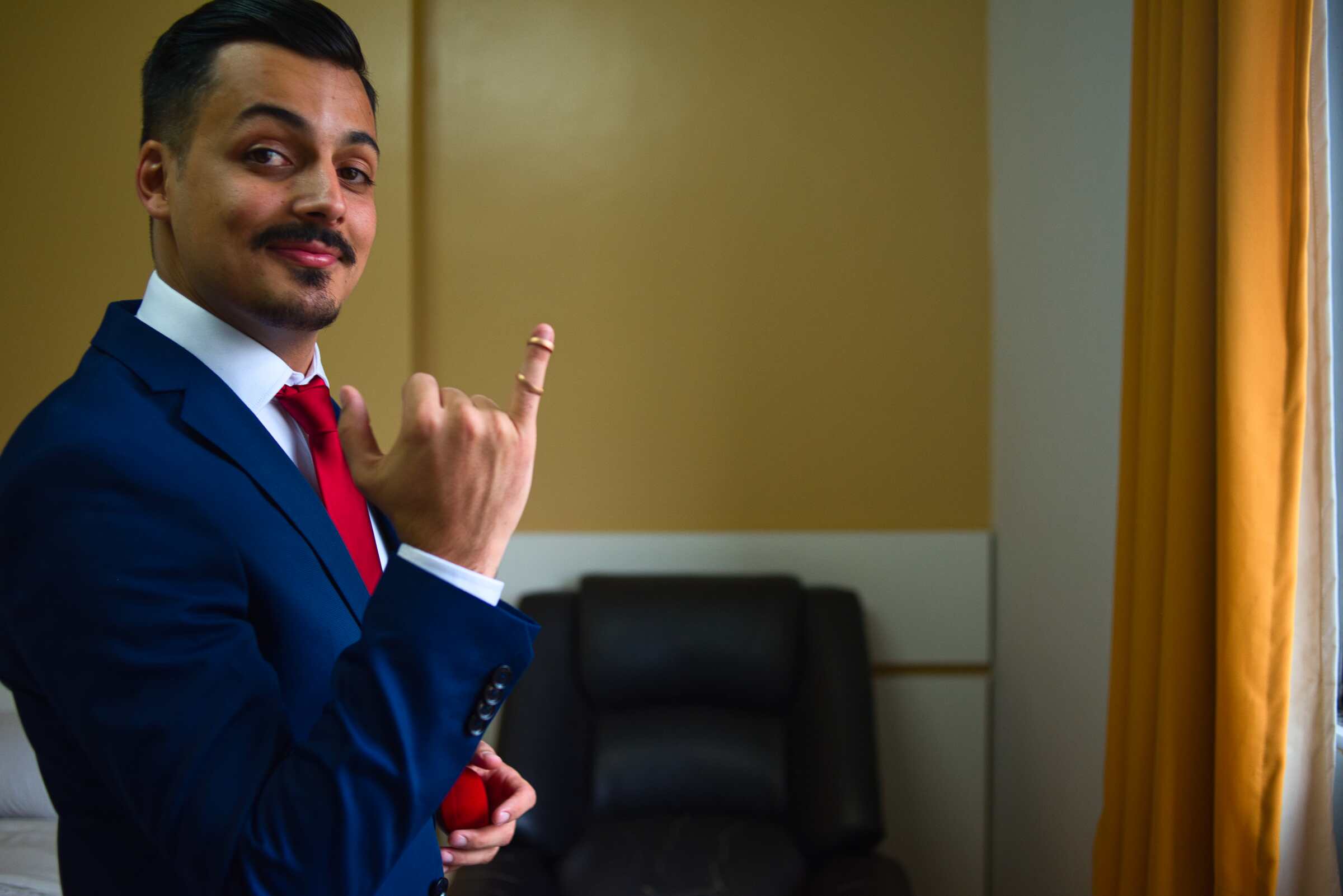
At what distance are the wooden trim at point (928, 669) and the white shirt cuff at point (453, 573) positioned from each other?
7.10 ft

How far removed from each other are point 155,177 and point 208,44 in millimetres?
132

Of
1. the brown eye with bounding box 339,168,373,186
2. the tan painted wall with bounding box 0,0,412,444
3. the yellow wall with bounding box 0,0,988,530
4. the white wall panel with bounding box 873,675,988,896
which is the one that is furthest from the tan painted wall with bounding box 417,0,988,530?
the brown eye with bounding box 339,168,373,186

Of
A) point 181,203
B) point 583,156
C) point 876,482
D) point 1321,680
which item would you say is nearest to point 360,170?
point 181,203

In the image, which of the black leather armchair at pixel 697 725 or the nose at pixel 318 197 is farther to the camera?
the black leather armchair at pixel 697 725

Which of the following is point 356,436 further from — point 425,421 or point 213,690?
point 213,690

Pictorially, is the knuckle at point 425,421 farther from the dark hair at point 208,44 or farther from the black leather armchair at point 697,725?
the black leather armchair at point 697,725

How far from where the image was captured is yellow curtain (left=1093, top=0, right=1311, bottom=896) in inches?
52.0

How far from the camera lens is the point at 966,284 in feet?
8.77

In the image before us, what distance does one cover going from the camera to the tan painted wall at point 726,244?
2.65m

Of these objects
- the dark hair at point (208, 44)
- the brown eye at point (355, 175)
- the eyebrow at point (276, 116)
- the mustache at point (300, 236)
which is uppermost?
the dark hair at point (208, 44)

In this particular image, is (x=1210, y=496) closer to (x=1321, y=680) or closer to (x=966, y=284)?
(x=1321, y=680)

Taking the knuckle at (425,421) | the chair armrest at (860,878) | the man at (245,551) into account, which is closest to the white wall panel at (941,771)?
the chair armrest at (860,878)

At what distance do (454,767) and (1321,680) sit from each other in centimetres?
128

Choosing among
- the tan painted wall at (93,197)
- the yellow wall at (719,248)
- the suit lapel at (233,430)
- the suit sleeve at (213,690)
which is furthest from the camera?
the yellow wall at (719,248)
